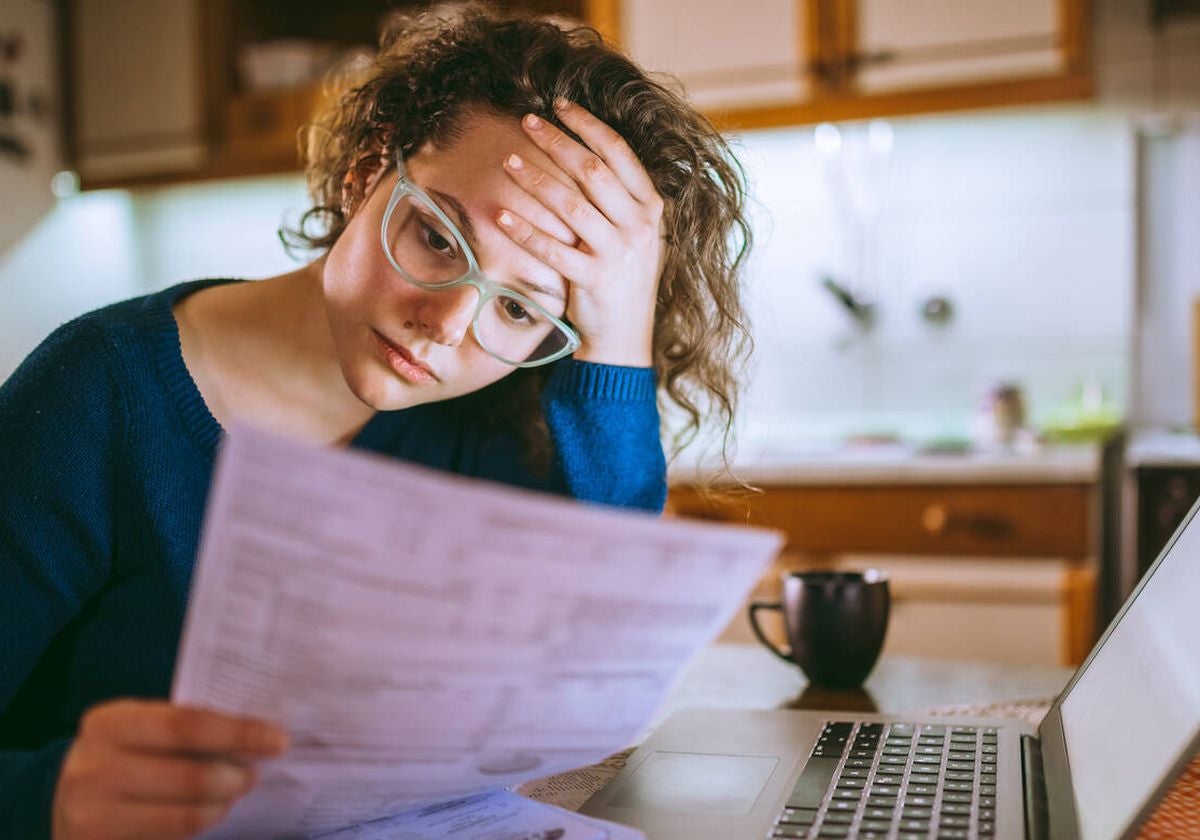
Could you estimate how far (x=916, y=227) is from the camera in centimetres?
262

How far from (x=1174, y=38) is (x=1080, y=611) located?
126 cm

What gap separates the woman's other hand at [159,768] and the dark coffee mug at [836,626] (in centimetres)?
56

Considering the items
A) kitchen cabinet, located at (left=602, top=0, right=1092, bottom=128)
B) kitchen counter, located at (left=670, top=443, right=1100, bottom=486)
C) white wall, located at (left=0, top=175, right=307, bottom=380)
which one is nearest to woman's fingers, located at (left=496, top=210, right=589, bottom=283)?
kitchen counter, located at (left=670, top=443, right=1100, bottom=486)

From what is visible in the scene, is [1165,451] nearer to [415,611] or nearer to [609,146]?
[609,146]

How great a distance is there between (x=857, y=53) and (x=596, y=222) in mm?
1696

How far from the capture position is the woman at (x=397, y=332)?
0.82m

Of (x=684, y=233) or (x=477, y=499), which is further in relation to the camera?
(x=684, y=233)

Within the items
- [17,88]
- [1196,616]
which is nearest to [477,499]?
[1196,616]

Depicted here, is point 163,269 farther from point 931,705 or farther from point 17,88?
point 931,705

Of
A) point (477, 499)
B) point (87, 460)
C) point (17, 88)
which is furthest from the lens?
point (17, 88)

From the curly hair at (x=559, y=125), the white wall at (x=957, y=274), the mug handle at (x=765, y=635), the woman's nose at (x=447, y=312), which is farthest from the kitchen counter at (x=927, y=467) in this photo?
the woman's nose at (x=447, y=312)

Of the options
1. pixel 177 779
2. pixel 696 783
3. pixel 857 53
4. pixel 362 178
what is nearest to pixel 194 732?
pixel 177 779

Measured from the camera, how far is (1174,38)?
2.44 m

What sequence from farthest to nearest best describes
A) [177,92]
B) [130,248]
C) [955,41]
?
[130,248], [177,92], [955,41]
